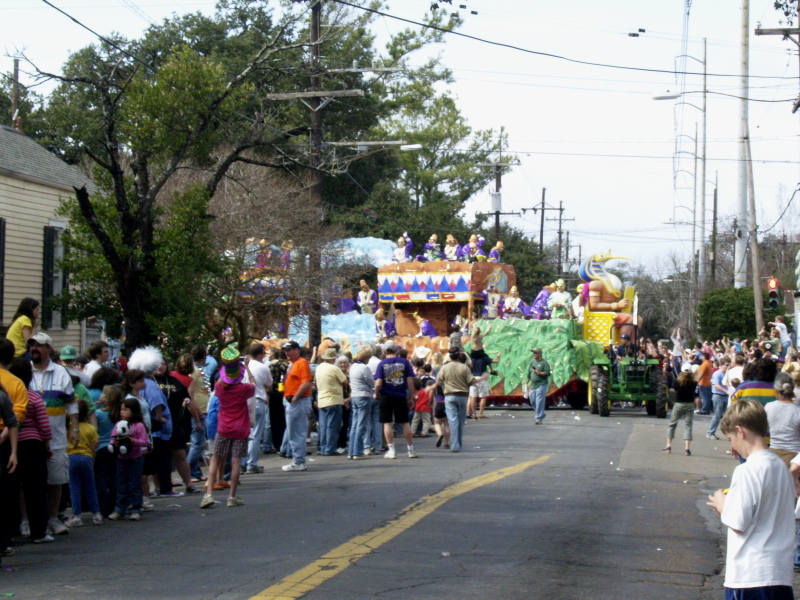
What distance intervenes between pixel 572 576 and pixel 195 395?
283 inches

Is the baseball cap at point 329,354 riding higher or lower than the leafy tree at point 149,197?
lower

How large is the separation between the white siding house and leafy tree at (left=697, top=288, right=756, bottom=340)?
2669 cm

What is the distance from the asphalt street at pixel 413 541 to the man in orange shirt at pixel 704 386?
11.6 m

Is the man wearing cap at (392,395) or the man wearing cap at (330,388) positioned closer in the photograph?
the man wearing cap at (330,388)

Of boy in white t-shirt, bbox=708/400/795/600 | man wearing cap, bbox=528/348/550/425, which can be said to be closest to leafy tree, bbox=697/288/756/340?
man wearing cap, bbox=528/348/550/425

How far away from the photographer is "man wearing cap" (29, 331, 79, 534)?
29.5ft

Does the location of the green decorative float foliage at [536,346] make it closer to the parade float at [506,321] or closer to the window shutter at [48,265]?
the parade float at [506,321]

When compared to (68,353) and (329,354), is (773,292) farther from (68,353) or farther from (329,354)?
(68,353)

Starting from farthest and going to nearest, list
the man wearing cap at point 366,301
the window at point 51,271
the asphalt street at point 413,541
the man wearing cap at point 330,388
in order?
the man wearing cap at point 366,301 → the window at point 51,271 → the man wearing cap at point 330,388 → the asphalt street at point 413,541

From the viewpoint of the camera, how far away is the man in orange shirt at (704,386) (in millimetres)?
25266

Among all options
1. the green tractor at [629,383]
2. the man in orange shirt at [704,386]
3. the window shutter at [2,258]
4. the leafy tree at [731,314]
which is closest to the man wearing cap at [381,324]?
the green tractor at [629,383]

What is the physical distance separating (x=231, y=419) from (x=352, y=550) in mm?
3048

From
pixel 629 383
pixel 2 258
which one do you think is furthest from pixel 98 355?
pixel 629 383

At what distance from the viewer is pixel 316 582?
679cm
